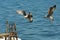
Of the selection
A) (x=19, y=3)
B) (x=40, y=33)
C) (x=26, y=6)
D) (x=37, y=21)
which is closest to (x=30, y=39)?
(x=40, y=33)

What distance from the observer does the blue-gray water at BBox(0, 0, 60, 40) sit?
3241 centimetres

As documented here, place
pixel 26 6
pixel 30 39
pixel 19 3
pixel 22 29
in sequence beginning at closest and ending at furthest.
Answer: pixel 30 39 → pixel 22 29 → pixel 26 6 → pixel 19 3

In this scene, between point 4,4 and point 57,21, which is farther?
point 4,4

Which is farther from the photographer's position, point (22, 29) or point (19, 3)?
point (19, 3)

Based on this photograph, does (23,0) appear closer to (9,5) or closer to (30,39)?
(9,5)

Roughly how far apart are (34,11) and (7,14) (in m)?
4.46

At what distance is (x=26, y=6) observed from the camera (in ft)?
162

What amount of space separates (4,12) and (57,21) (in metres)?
9.59

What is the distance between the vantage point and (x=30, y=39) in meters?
31.2

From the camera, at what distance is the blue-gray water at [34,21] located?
32.4 meters

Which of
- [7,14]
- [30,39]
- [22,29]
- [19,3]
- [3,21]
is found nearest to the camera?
[30,39]

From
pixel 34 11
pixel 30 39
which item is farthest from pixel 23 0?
pixel 30 39

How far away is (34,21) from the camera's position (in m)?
38.7

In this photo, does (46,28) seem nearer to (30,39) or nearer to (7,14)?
(30,39)
